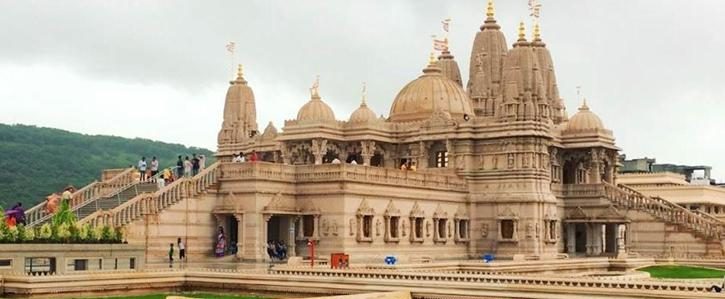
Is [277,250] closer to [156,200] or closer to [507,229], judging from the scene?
[156,200]

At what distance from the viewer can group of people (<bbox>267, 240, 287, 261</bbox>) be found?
1925 inches

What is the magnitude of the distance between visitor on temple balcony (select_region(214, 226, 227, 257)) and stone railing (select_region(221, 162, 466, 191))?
2.16 metres

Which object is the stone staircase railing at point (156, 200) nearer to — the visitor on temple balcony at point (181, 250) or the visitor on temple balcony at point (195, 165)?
the visitor on temple balcony at point (181, 250)

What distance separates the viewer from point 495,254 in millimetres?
60406

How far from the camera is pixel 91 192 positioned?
2016 inches

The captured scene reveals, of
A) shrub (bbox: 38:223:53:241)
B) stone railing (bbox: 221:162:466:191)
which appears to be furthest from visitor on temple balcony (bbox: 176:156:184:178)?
shrub (bbox: 38:223:53:241)

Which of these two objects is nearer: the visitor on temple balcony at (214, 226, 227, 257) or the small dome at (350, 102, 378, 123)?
the visitor on temple balcony at (214, 226, 227, 257)

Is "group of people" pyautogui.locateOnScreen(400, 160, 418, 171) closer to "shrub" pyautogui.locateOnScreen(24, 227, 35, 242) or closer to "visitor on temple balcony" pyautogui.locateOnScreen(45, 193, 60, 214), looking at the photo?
"visitor on temple balcony" pyautogui.locateOnScreen(45, 193, 60, 214)

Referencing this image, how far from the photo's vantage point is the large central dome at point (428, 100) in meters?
65.0

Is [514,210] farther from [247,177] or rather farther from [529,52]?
[247,177]

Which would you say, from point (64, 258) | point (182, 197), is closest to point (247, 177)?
point (182, 197)

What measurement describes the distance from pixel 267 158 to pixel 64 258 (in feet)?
111

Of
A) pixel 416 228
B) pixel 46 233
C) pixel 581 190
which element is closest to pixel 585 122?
pixel 581 190

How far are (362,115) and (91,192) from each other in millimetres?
17462
